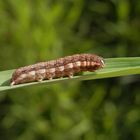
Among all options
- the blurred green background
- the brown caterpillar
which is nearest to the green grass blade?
the brown caterpillar

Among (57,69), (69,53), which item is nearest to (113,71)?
(57,69)

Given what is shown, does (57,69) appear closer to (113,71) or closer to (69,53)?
(113,71)

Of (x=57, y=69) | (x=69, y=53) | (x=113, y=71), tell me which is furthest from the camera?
(x=69, y=53)

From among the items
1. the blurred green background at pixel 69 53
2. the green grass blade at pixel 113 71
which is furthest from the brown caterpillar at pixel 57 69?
the blurred green background at pixel 69 53

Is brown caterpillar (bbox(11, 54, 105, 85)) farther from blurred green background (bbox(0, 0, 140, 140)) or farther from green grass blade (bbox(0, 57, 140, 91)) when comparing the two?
blurred green background (bbox(0, 0, 140, 140))

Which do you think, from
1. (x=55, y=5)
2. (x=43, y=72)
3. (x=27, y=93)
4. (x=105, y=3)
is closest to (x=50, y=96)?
(x=27, y=93)

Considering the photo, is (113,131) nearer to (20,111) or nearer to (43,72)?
(20,111)
